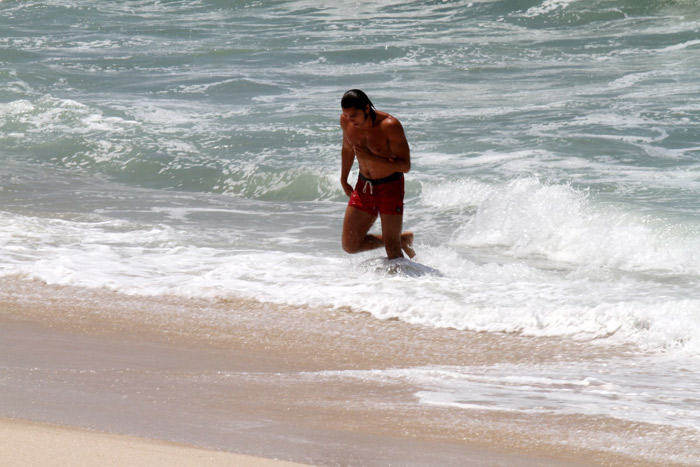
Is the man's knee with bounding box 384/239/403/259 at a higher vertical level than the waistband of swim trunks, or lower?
A: lower

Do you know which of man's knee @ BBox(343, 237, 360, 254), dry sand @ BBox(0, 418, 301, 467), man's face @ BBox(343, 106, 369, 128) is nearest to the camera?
dry sand @ BBox(0, 418, 301, 467)

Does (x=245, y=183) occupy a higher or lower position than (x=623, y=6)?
lower

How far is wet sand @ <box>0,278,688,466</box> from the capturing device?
12.2 ft

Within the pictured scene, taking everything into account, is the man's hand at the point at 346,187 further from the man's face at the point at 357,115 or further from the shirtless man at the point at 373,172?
the man's face at the point at 357,115

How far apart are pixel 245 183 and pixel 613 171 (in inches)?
174

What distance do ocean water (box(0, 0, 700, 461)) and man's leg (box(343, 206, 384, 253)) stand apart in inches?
5.6

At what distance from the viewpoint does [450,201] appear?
1039 cm

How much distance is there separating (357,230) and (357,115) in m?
1.02

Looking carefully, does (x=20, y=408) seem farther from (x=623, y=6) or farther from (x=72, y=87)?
(x=623, y=6)

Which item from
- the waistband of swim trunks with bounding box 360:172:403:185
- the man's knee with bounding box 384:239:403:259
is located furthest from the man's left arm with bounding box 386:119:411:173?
the man's knee with bounding box 384:239:403:259

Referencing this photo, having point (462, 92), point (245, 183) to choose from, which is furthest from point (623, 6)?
point (245, 183)

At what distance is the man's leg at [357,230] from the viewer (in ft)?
23.2

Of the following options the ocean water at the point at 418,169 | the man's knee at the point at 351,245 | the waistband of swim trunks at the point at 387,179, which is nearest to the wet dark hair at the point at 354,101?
the waistband of swim trunks at the point at 387,179

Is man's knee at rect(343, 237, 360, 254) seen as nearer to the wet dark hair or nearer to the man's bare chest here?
the man's bare chest
